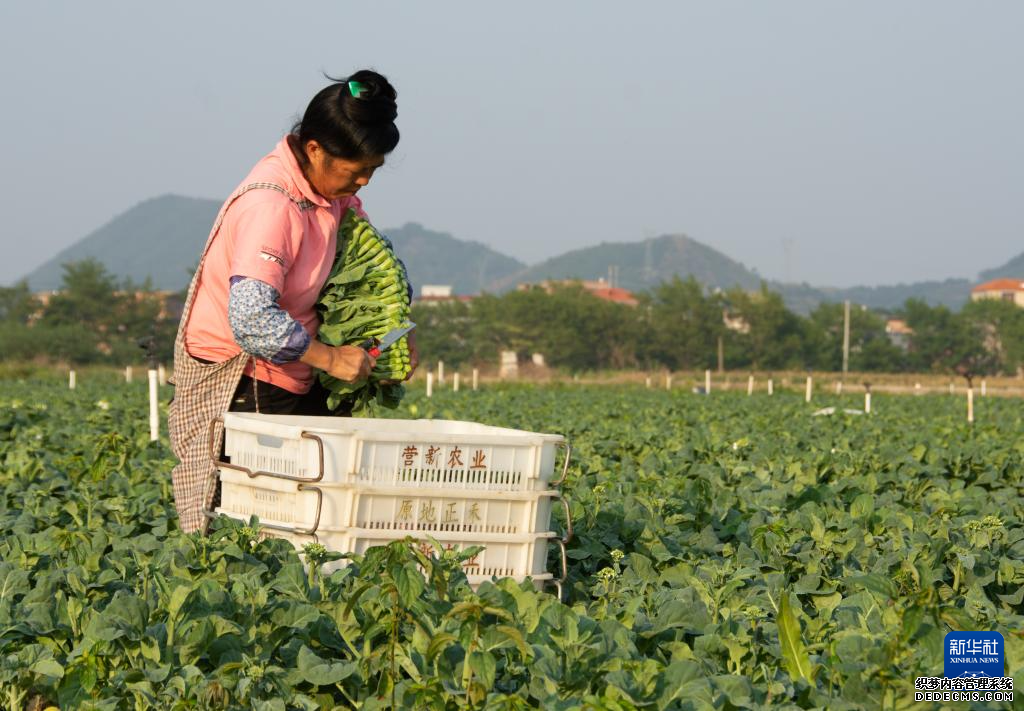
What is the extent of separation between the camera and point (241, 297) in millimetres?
3740

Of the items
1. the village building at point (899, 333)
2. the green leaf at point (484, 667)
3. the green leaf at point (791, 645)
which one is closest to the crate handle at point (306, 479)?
the green leaf at point (484, 667)

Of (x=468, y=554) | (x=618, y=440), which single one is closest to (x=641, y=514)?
(x=468, y=554)

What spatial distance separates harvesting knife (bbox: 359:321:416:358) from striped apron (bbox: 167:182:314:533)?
0.40m

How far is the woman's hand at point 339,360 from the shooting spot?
386 cm

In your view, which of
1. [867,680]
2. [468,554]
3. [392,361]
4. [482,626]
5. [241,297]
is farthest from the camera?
[392,361]

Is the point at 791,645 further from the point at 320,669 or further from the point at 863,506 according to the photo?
the point at 863,506

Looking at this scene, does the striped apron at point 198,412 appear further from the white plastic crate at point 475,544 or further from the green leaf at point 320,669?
the green leaf at point 320,669

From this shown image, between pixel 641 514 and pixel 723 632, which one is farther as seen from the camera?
pixel 641 514

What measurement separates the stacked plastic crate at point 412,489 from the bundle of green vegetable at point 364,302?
60 cm

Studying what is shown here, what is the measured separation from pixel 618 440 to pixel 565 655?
313 inches

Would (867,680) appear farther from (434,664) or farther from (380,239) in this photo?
(380,239)

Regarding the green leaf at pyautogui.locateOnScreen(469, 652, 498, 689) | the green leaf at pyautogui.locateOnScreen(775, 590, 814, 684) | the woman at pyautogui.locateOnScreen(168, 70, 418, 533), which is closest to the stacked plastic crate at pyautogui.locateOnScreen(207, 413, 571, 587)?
the woman at pyautogui.locateOnScreen(168, 70, 418, 533)

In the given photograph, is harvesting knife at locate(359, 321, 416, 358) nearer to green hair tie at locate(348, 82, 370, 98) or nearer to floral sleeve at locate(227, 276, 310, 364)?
floral sleeve at locate(227, 276, 310, 364)

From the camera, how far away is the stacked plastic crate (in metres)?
3.43
